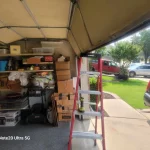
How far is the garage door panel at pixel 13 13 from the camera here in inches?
72.6

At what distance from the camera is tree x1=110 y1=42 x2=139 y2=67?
1138 centimetres

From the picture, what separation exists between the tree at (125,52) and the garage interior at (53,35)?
7574 mm

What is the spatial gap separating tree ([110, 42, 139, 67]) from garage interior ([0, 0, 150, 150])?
7574 millimetres

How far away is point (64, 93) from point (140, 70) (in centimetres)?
1050

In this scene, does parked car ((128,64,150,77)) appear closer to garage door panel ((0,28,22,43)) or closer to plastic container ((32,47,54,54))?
plastic container ((32,47,54,54))

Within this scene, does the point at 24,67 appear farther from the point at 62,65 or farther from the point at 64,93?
the point at 64,93

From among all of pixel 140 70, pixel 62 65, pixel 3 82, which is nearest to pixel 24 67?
pixel 3 82

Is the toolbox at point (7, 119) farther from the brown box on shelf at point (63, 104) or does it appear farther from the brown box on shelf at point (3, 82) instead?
the brown box on shelf at point (63, 104)

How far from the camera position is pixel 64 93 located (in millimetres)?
4172

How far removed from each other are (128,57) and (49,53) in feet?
27.6

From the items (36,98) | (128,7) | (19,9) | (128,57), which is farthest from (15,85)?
(128,57)

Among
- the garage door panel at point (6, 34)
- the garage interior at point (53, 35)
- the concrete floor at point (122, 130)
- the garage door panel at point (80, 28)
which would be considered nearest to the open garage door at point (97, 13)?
the garage interior at point (53, 35)

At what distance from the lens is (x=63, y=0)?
1687mm

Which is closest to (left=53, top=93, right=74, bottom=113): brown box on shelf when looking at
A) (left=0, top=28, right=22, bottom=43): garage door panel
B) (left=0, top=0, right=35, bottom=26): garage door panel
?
(left=0, top=28, right=22, bottom=43): garage door panel
